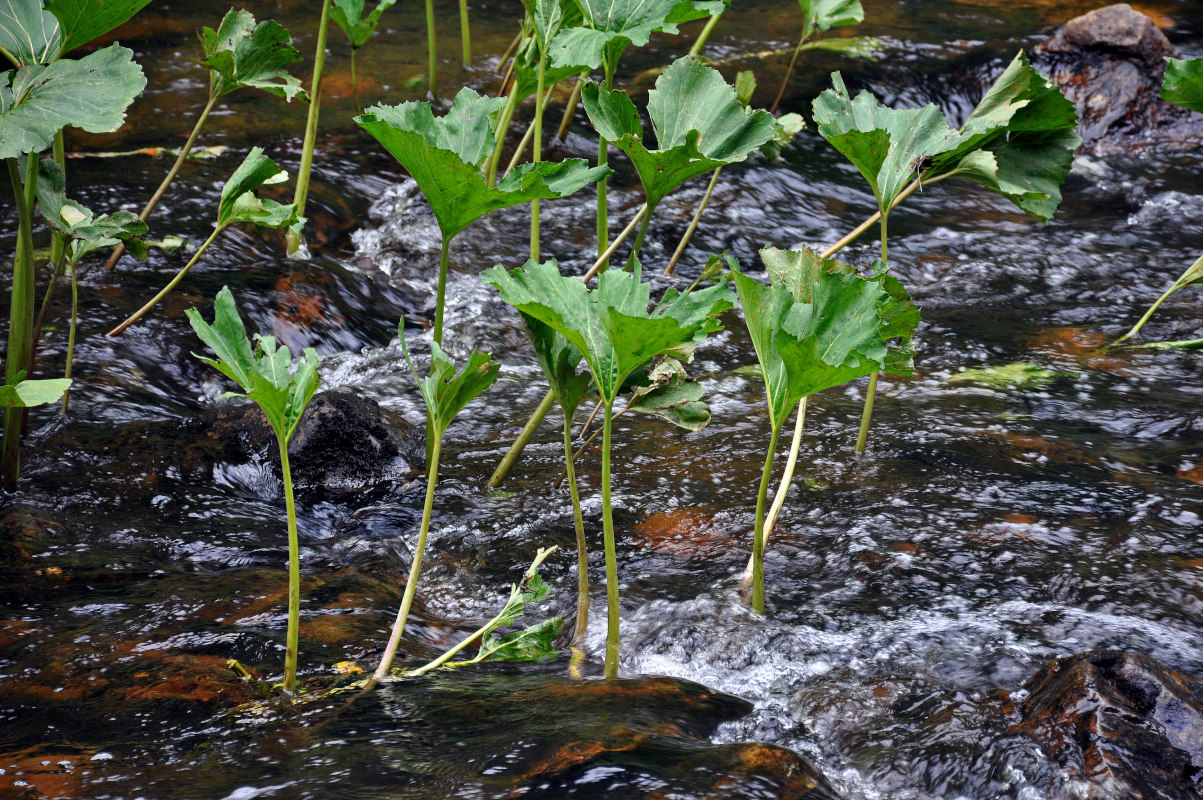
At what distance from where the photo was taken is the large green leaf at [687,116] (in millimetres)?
1967

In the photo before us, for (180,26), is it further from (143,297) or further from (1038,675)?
(1038,675)

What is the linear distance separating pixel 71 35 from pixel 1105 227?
4.90 m

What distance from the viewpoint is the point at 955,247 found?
15.9 feet

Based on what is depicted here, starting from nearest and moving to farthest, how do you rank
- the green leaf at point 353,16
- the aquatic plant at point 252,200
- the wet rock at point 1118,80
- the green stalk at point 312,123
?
1. the aquatic plant at point 252,200
2. the green stalk at point 312,123
3. the green leaf at point 353,16
4. the wet rock at point 1118,80

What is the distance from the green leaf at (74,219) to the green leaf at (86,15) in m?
0.40

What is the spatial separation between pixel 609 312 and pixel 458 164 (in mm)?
568

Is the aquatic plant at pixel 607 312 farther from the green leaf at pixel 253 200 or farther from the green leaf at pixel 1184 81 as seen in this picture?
the green leaf at pixel 1184 81

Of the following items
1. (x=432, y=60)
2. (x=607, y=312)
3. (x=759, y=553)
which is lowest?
(x=759, y=553)

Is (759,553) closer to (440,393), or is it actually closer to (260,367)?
(440,393)

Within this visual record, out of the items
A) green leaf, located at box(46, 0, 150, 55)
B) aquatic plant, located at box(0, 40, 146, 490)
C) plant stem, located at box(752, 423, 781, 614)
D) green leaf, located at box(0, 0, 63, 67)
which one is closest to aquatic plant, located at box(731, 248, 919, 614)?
plant stem, located at box(752, 423, 781, 614)

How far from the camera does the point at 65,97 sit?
1.69 metres

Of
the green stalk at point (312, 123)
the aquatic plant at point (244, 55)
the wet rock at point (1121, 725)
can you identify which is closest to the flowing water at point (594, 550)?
the wet rock at point (1121, 725)

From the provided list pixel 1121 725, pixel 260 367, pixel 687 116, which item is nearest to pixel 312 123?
pixel 687 116

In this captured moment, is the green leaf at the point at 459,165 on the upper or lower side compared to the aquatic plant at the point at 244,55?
lower
